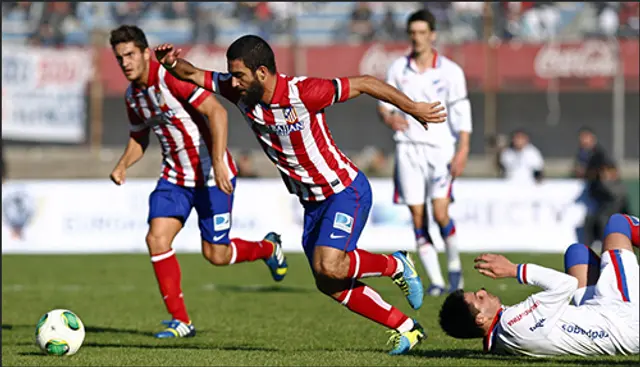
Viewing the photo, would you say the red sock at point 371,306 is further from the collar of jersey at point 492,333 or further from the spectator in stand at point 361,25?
the spectator in stand at point 361,25

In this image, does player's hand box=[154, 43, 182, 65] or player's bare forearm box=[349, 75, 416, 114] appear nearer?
player's bare forearm box=[349, 75, 416, 114]

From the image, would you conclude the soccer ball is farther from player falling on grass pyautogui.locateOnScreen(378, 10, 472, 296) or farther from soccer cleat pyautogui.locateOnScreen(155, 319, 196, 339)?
player falling on grass pyautogui.locateOnScreen(378, 10, 472, 296)

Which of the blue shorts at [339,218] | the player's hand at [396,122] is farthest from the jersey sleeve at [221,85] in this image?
the player's hand at [396,122]

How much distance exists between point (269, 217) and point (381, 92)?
11.2 meters

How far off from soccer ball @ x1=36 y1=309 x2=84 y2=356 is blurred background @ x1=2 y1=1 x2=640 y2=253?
16.2 m

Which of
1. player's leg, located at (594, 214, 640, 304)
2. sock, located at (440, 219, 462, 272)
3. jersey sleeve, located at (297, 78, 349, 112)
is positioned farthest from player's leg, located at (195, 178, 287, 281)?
player's leg, located at (594, 214, 640, 304)

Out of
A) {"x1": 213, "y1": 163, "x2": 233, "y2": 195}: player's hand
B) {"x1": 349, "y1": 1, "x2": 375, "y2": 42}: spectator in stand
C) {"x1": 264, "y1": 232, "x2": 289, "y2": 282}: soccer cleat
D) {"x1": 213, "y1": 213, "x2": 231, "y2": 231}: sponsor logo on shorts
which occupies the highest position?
{"x1": 349, "y1": 1, "x2": 375, "y2": 42}: spectator in stand

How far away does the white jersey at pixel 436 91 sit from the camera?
35.5 feet

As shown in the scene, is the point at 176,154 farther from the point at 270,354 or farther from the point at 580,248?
the point at 580,248

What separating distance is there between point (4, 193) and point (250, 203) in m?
4.08

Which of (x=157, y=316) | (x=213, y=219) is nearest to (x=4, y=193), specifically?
(x=157, y=316)

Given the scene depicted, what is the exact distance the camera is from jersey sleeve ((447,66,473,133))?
10.8 m

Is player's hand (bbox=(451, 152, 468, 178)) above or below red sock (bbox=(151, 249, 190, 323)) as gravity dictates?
above

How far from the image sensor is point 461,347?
7668 millimetres
